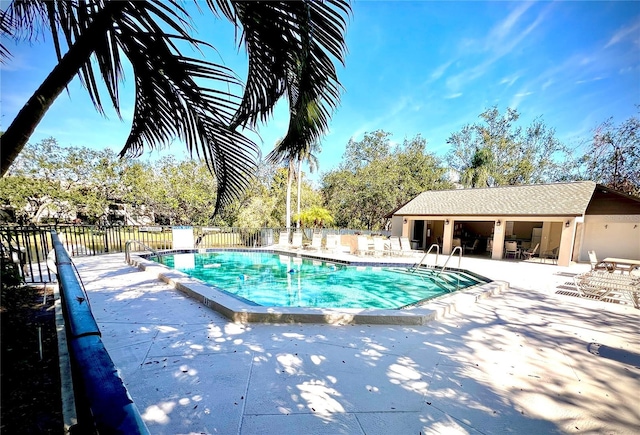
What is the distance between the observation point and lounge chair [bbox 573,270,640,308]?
5712 mm

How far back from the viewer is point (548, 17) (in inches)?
339

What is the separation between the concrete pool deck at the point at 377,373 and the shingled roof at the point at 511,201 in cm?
884

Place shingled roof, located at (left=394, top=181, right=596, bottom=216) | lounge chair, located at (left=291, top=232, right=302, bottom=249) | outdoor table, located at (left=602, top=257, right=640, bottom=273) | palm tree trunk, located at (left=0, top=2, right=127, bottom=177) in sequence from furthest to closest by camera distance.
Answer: lounge chair, located at (left=291, top=232, right=302, bottom=249), shingled roof, located at (left=394, top=181, right=596, bottom=216), outdoor table, located at (left=602, top=257, right=640, bottom=273), palm tree trunk, located at (left=0, top=2, right=127, bottom=177)

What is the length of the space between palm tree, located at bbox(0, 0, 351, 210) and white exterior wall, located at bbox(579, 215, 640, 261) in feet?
58.2

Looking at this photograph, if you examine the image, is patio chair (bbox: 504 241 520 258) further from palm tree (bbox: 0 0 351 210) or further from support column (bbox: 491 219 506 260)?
palm tree (bbox: 0 0 351 210)

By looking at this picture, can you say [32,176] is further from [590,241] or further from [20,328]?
[590,241]

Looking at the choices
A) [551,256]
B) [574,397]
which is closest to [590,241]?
[551,256]

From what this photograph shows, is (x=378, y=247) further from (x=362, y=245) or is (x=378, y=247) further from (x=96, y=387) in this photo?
(x=96, y=387)

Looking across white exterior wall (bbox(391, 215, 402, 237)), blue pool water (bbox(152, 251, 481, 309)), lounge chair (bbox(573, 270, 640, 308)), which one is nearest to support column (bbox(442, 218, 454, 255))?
white exterior wall (bbox(391, 215, 402, 237))

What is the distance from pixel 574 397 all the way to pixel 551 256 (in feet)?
→ 50.0

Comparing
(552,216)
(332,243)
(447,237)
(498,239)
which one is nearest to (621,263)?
(552,216)

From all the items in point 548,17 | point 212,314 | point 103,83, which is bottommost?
point 212,314

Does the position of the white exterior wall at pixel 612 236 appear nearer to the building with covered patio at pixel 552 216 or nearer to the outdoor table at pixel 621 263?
the building with covered patio at pixel 552 216

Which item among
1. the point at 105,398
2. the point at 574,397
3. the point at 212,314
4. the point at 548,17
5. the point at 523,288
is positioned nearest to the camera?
the point at 105,398
